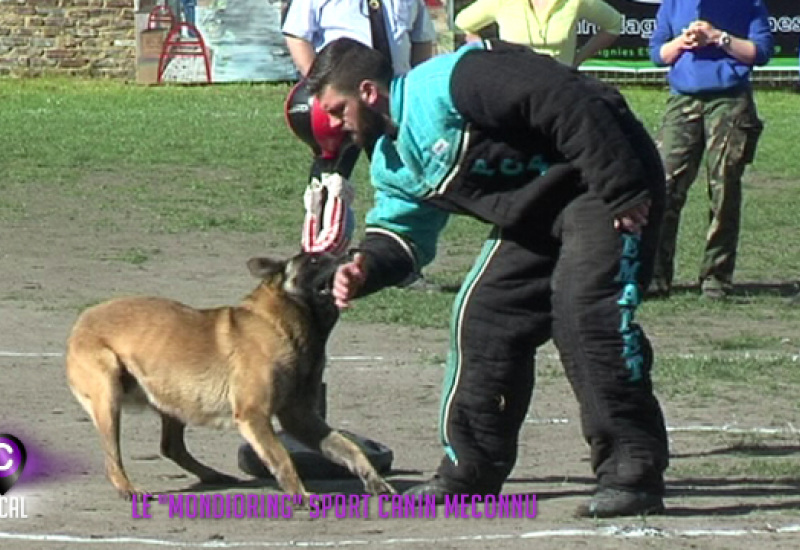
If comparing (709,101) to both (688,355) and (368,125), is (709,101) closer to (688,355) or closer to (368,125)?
(688,355)

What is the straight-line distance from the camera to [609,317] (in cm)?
629

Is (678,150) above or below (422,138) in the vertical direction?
below

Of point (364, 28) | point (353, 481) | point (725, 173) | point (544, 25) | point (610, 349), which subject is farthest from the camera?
point (725, 173)

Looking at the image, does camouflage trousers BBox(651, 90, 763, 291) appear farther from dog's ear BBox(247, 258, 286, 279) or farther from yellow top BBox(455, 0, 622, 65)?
dog's ear BBox(247, 258, 286, 279)

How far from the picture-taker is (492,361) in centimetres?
665

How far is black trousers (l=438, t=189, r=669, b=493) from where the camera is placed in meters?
6.29

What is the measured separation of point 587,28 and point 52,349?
16754 mm

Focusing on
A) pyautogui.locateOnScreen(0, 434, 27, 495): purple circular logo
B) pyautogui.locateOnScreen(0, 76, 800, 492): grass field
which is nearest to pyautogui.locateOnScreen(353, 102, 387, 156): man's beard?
pyautogui.locateOnScreen(0, 434, 27, 495): purple circular logo

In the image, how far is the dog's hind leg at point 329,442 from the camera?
695 centimetres

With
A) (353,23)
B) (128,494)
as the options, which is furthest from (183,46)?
(128,494)

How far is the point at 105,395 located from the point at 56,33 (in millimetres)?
24145

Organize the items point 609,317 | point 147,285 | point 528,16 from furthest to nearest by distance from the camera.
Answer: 1. point 147,285
2. point 528,16
3. point 609,317

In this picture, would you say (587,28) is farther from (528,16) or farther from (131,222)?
(528,16)

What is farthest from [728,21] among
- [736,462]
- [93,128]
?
[93,128]
